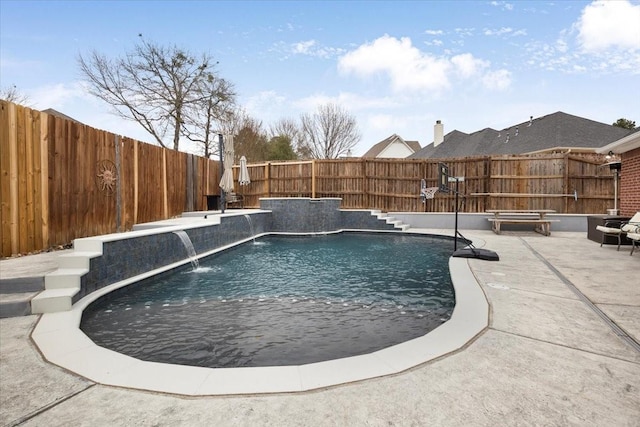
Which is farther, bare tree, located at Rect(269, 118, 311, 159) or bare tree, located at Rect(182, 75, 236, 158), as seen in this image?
bare tree, located at Rect(269, 118, 311, 159)

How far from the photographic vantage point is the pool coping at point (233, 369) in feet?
6.52

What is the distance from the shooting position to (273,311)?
3.86 m

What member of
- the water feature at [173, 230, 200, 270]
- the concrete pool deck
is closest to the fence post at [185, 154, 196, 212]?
the water feature at [173, 230, 200, 270]

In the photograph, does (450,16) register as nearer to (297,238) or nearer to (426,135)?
(297,238)

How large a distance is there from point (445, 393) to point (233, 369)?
1352 millimetres

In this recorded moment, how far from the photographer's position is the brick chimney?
28320 millimetres

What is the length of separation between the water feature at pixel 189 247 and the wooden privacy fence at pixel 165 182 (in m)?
1.86

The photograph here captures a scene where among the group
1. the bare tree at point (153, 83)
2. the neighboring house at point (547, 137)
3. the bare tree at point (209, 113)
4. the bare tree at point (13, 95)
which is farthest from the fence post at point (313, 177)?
the bare tree at point (13, 95)

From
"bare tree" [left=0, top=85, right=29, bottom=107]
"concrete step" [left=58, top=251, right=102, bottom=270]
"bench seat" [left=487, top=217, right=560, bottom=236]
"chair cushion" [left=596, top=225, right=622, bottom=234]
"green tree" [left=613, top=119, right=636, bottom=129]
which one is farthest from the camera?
"green tree" [left=613, top=119, right=636, bottom=129]

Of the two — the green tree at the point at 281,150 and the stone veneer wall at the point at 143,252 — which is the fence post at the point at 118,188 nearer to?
the stone veneer wall at the point at 143,252

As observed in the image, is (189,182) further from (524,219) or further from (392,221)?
(524,219)

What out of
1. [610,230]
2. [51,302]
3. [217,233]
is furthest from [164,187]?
[610,230]

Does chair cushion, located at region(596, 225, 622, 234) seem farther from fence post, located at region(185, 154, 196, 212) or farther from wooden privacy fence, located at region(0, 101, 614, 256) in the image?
fence post, located at region(185, 154, 196, 212)

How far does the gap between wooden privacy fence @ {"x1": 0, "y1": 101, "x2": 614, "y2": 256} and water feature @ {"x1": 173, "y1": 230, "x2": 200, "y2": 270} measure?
1.86m
